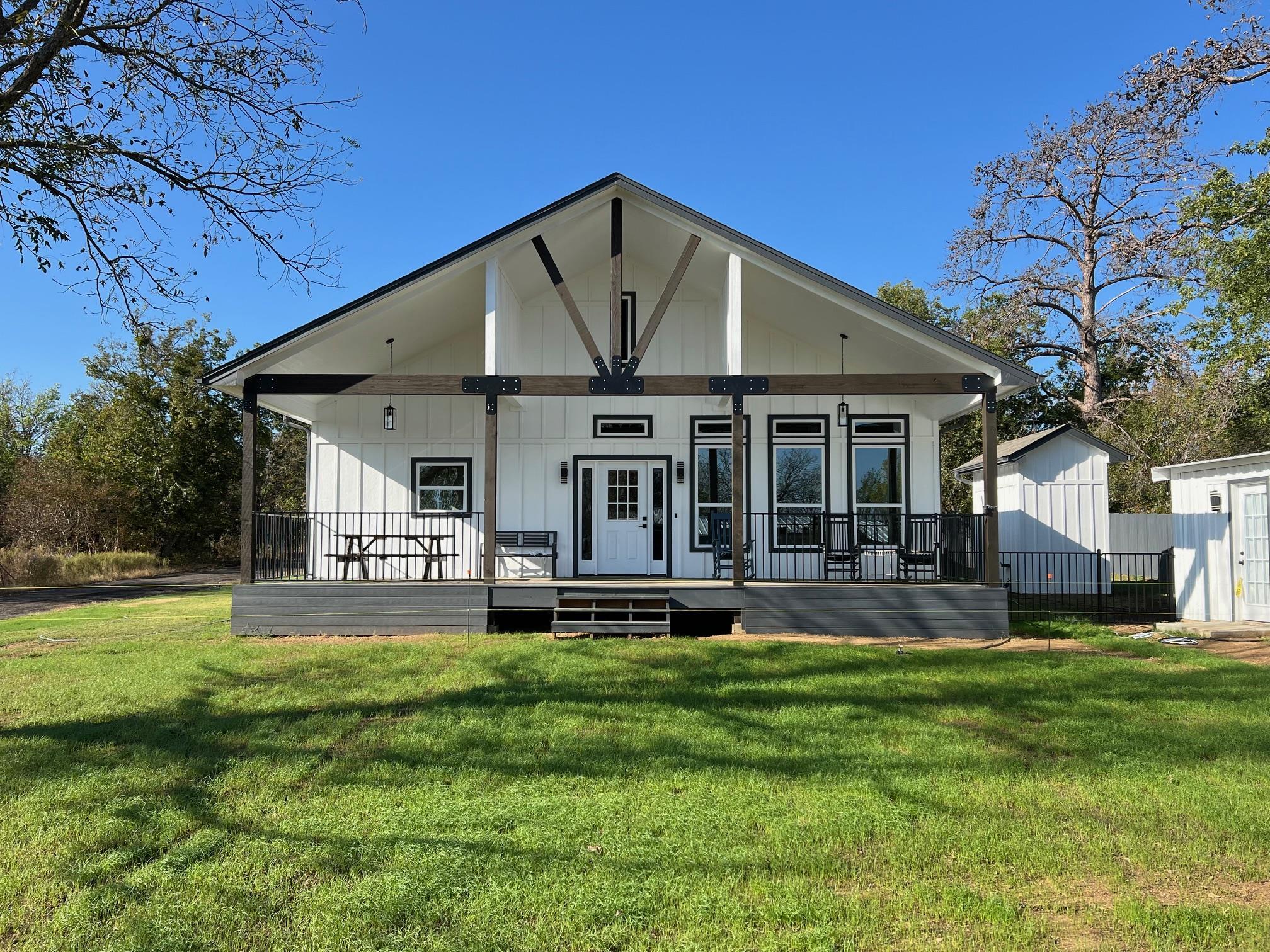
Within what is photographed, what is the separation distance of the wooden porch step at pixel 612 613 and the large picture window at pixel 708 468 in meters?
2.42

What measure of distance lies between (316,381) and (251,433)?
1.11 metres

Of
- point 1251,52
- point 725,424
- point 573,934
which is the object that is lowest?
point 573,934

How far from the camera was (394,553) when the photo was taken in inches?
510

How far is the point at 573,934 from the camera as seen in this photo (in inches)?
130

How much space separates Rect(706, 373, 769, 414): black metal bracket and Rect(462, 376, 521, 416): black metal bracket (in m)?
2.66

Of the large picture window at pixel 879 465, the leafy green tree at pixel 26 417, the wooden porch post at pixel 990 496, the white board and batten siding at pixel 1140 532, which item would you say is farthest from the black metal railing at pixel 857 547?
the leafy green tree at pixel 26 417

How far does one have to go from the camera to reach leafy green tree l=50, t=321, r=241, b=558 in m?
29.6

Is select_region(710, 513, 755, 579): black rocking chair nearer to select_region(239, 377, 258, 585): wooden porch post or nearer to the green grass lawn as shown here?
the green grass lawn

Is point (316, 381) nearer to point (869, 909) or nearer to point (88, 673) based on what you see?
point (88, 673)

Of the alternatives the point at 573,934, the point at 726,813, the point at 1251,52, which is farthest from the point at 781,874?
the point at 1251,52

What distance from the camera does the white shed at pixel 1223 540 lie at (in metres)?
11.0

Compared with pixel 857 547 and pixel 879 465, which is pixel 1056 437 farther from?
pixel 857 547

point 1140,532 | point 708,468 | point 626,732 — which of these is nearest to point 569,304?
point 708,468

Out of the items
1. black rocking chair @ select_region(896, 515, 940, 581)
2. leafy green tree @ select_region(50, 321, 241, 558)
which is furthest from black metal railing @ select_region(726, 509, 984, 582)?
leafy green tree @ select_region(50, 321, 241, 558)
